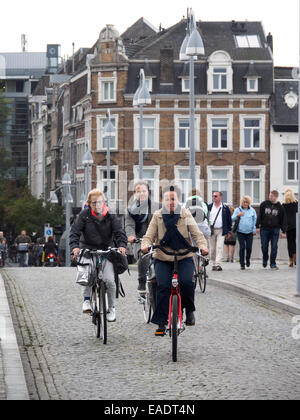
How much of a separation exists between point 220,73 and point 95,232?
5589cm

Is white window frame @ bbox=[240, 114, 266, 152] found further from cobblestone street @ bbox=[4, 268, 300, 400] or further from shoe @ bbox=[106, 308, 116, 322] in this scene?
shoe @ bbox=[106, 308, 116, 322]

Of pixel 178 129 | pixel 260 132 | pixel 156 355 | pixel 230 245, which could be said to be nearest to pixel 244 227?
pixel 230 245

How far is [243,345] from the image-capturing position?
11.2m

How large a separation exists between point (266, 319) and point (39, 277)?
33.1ft

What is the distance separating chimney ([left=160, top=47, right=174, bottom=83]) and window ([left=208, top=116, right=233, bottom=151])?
3.85 m

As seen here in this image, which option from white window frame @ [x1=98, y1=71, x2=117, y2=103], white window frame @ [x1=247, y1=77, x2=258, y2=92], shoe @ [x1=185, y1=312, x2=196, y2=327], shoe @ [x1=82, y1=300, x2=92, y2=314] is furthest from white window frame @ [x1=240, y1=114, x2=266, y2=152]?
shoe @ [x1=185, y1=312, x2=196, y2=327]

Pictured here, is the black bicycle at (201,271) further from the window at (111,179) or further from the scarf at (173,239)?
the window at (111,179)

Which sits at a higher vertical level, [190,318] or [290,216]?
[290,216]

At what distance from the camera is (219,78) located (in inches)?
2628

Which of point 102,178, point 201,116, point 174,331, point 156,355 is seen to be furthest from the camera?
point 102,178

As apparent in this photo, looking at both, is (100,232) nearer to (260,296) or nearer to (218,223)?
(260,296)

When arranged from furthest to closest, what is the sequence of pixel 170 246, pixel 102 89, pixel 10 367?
1. pixel 102 89
2. pixel 170 246
3. pixel 10 367

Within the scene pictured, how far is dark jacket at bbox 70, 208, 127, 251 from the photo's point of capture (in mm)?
11766
